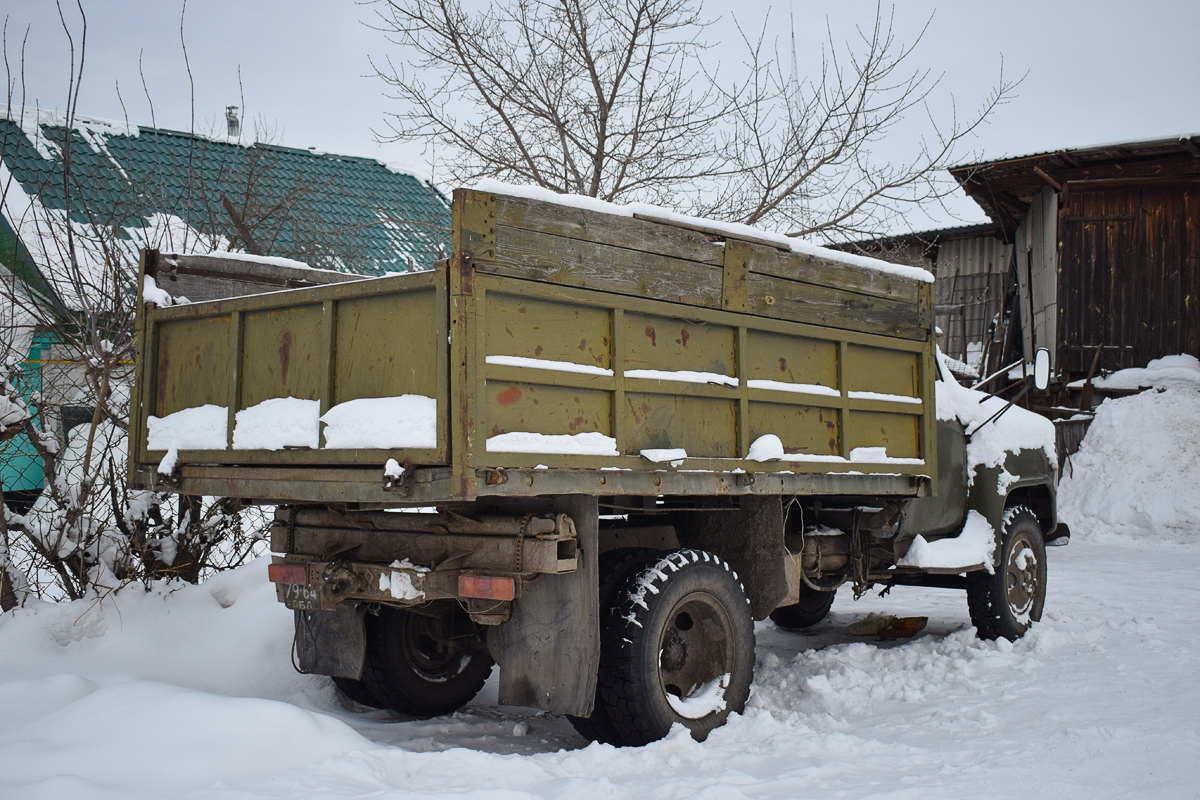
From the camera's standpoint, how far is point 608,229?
12.7ft

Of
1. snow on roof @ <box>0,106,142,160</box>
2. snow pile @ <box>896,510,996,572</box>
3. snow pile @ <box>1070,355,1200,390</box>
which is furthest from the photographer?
snow pile @ <box>1070,355,1200,390</box>

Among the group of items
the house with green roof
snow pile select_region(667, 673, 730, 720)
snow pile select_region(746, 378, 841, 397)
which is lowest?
snow pile select_region(667, 673, 730, 720)

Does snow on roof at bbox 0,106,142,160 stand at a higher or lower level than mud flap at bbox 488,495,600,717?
higher

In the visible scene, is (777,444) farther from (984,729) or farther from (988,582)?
(988,582)

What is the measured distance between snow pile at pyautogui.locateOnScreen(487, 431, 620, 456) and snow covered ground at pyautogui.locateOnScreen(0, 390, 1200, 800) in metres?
1.19

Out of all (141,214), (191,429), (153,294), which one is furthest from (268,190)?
(191,429)

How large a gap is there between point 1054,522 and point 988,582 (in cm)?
137

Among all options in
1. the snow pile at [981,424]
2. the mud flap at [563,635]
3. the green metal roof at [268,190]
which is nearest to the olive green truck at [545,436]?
the mud flap at [563,635]

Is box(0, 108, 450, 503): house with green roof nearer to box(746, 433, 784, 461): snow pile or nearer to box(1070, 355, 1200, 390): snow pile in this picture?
box(746, 433, 784, 461): snow pile

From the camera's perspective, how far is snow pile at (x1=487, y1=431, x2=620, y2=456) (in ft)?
11.1

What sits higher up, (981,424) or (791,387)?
(791,387)

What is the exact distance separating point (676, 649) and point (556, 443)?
1.35 m

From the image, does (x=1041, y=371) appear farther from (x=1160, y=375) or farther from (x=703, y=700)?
(x=1160, y=375)

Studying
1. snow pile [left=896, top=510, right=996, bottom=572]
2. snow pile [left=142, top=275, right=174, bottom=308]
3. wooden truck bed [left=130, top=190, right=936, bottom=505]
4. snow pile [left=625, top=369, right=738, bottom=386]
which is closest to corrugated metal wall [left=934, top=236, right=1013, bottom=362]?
snow pile [left=896, top=510, right=996, bottom=572]
